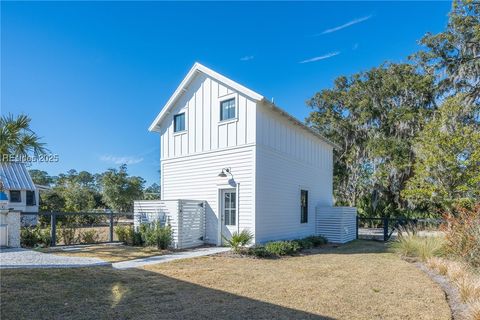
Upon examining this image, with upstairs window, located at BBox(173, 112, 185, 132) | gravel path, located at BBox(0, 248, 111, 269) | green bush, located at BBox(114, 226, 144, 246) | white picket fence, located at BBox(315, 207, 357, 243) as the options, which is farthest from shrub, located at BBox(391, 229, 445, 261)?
upstairs window, located at BBox(173, 112, 185, 132)

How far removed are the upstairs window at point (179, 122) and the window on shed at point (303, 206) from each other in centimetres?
579

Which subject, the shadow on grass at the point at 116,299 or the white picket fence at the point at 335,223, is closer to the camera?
the shadow on grass at the point at 116,299

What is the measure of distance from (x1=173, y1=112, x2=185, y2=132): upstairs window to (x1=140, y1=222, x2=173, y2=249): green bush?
4.16 m

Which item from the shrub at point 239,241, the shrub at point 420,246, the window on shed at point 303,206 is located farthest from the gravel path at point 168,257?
the shrub at point 420,246

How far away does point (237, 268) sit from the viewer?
7.53 meters

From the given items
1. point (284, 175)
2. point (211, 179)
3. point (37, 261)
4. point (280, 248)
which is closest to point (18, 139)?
point (37, 261)

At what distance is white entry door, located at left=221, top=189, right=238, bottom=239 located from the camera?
36.6 ft

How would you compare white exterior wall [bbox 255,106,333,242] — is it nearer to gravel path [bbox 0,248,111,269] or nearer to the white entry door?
the white entry door

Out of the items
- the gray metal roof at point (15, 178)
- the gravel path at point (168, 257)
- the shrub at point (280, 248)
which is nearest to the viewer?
the gravel path at point (168, 257)

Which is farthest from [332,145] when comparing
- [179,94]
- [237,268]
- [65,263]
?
[65,263]

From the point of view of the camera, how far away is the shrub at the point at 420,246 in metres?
8.53

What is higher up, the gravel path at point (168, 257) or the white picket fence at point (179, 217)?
the white picket fence at point (179, 217)

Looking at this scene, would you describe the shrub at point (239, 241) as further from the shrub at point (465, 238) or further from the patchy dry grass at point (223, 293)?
the shrub at point (465, 238)

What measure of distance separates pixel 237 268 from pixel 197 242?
13.6 feet
